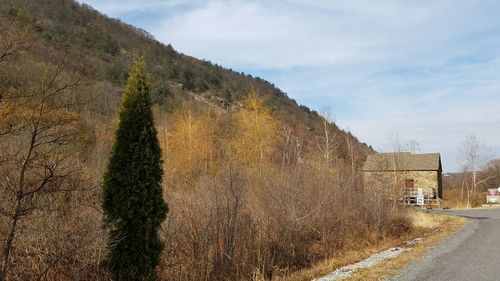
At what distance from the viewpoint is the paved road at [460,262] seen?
11227mm

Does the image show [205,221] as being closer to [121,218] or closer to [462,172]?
[121,218]

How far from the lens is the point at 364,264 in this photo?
44.7 ft

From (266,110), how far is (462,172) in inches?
1563

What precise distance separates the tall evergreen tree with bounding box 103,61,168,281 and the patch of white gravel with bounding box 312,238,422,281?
4.29 m

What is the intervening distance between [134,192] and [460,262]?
8.87 metres

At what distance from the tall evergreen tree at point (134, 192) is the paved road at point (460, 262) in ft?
17.9

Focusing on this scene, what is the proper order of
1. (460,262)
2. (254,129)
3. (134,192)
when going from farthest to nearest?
1. (254,129)
2. (460,262)
3. (134,192)

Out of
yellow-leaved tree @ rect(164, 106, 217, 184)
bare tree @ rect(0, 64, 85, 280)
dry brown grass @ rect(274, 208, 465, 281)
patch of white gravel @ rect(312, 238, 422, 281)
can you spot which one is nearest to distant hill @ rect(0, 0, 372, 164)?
yellow-leaved tree @ rect(164, 106, 217, 184)

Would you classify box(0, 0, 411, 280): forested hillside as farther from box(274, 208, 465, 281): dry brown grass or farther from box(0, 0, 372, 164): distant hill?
box(0, 0, 372, 164): distant hill

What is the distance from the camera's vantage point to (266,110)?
127 ft

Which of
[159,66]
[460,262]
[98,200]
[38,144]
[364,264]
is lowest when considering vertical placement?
[364,264]

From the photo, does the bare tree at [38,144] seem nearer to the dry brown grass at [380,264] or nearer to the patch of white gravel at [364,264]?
the dry brown grass at [380,264]

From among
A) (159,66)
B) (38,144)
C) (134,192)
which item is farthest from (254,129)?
(159,66)

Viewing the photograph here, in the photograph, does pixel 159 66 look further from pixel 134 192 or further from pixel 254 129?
pixel 134 192
